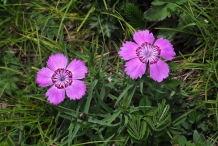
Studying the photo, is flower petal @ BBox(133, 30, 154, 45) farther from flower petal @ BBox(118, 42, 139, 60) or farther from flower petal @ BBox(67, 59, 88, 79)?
flower petal @ BBox(67, 59, 88, 79)

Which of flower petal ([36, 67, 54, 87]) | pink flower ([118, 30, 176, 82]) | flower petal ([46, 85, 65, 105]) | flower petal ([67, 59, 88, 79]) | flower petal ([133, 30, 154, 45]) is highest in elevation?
flower petal ([133, 30, 154, 45])

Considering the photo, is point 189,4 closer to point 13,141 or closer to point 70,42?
point 70,42

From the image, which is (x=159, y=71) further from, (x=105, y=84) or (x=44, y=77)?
(x=44, y=77)

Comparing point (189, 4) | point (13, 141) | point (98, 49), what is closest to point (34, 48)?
point (98, 49)

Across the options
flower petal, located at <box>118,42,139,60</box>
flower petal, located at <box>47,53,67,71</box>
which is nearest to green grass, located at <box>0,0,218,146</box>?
flower petal, located at <box>47,53,67,71</box>

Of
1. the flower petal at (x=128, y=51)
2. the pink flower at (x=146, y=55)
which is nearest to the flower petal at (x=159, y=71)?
the pink flower at (x=146, y=55)

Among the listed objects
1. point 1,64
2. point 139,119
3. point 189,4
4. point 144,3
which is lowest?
point 139,119
